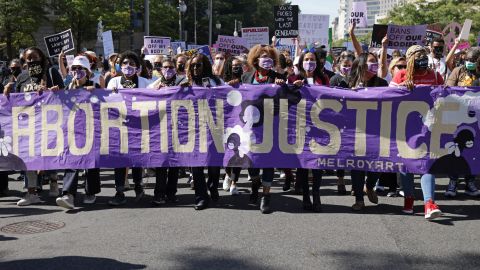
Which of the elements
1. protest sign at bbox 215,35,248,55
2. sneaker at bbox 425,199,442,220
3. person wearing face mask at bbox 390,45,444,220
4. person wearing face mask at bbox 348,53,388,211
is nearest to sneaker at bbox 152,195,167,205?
person wearing face mask at bbox 348,53,388,211

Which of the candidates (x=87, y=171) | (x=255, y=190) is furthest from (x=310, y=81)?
(x=87, y=171)

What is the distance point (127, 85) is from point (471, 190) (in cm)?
485

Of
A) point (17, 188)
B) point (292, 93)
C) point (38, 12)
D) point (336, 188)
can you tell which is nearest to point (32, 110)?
point (17, 188)

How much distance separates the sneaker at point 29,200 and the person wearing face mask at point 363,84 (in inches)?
162

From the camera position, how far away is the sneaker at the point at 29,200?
734 cm

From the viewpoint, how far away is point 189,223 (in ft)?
20.1

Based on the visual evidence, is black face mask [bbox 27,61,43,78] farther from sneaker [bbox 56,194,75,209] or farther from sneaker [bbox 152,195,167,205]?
sneaker [bbox 152,195,167,205]

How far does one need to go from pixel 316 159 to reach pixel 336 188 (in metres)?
1.65

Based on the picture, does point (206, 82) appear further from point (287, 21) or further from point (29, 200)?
point (287, 21)

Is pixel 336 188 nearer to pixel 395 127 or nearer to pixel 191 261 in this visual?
pixel 395 127

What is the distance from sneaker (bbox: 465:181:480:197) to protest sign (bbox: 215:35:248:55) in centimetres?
673

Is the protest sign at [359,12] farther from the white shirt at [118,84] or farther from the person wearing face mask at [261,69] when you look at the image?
the white shirt at [118,84]

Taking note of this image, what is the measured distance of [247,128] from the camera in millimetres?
6996

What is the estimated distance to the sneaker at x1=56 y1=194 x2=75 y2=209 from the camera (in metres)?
6.78
